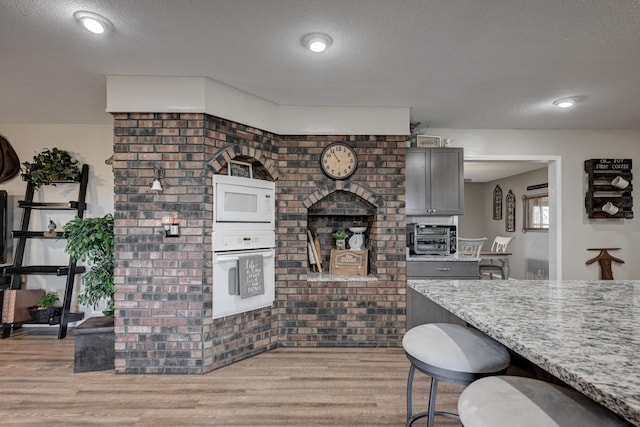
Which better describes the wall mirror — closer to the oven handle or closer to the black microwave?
the black microwave

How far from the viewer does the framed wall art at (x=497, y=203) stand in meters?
8.43

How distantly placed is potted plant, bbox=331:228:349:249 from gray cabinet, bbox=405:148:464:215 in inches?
29.1

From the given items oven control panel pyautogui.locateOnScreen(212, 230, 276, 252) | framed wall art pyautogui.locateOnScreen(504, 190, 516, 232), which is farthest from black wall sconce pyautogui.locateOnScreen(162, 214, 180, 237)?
framed wall art pyautogui.locateOnScreen(504, 190, 516, 232)

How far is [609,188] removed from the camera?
13.3 ft

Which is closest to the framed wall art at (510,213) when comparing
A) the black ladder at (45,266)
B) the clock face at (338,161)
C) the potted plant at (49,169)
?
the clock face at (338,161)

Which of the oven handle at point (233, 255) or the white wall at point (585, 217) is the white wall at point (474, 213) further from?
the oven handle at point (233, 255)

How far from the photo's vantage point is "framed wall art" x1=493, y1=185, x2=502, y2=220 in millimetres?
8430

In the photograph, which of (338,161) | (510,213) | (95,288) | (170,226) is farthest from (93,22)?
(510,213)

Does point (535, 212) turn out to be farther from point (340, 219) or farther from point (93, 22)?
point (93, 22)

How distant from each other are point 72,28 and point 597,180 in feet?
17.3

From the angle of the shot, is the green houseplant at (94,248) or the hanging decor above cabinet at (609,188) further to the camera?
the hanging decor above cabinet at (609,188)

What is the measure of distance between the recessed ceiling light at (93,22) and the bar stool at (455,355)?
7.90ft

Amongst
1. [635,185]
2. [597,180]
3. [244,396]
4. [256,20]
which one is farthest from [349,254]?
[635,185]

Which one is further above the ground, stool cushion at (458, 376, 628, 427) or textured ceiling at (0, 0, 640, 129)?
textured ceiling at (0, 0, 640, 129)
